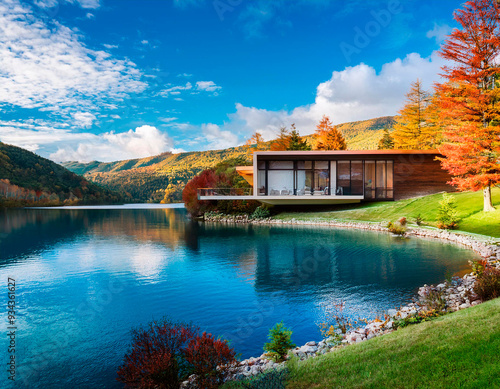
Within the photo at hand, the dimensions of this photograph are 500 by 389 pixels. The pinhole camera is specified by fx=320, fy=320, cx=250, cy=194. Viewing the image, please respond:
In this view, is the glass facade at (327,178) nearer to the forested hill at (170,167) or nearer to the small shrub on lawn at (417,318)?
the small shrub on lawn at (417,318)

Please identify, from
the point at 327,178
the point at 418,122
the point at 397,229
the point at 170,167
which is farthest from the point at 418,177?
the point at 170,167

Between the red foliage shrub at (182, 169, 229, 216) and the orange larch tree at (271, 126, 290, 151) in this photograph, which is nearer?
the red foliage shrub at (182, 169, 229, 216)

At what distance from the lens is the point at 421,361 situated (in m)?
3.66

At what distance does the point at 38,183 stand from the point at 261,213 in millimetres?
63230

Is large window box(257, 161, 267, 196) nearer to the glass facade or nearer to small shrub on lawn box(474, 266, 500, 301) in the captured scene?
the glass facade

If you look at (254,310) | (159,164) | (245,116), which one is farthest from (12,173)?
(254,310)

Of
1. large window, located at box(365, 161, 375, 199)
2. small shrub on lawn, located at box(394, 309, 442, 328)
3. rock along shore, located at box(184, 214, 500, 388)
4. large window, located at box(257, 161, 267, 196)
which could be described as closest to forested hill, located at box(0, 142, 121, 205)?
large window, located at box(257, 161, 267, 196)

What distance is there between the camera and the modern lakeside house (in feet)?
81.3

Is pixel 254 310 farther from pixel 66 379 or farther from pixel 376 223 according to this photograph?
pixel 376 223

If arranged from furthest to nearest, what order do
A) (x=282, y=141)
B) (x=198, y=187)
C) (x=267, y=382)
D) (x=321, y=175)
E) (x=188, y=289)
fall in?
(x=282, y=141), (x=198, y=187), (x=321, y=175), (x=188, y=289), (x=267, y=382)

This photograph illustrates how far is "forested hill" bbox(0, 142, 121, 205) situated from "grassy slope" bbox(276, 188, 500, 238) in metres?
63.0

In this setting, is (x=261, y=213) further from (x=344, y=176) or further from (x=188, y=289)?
(x=188, y=289)

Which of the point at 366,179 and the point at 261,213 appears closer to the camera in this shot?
the point at 366,179

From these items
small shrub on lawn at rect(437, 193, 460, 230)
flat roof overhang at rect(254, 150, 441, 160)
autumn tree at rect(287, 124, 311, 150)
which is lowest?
small shrub on lawn at rect(437, 193, 460, 230)
